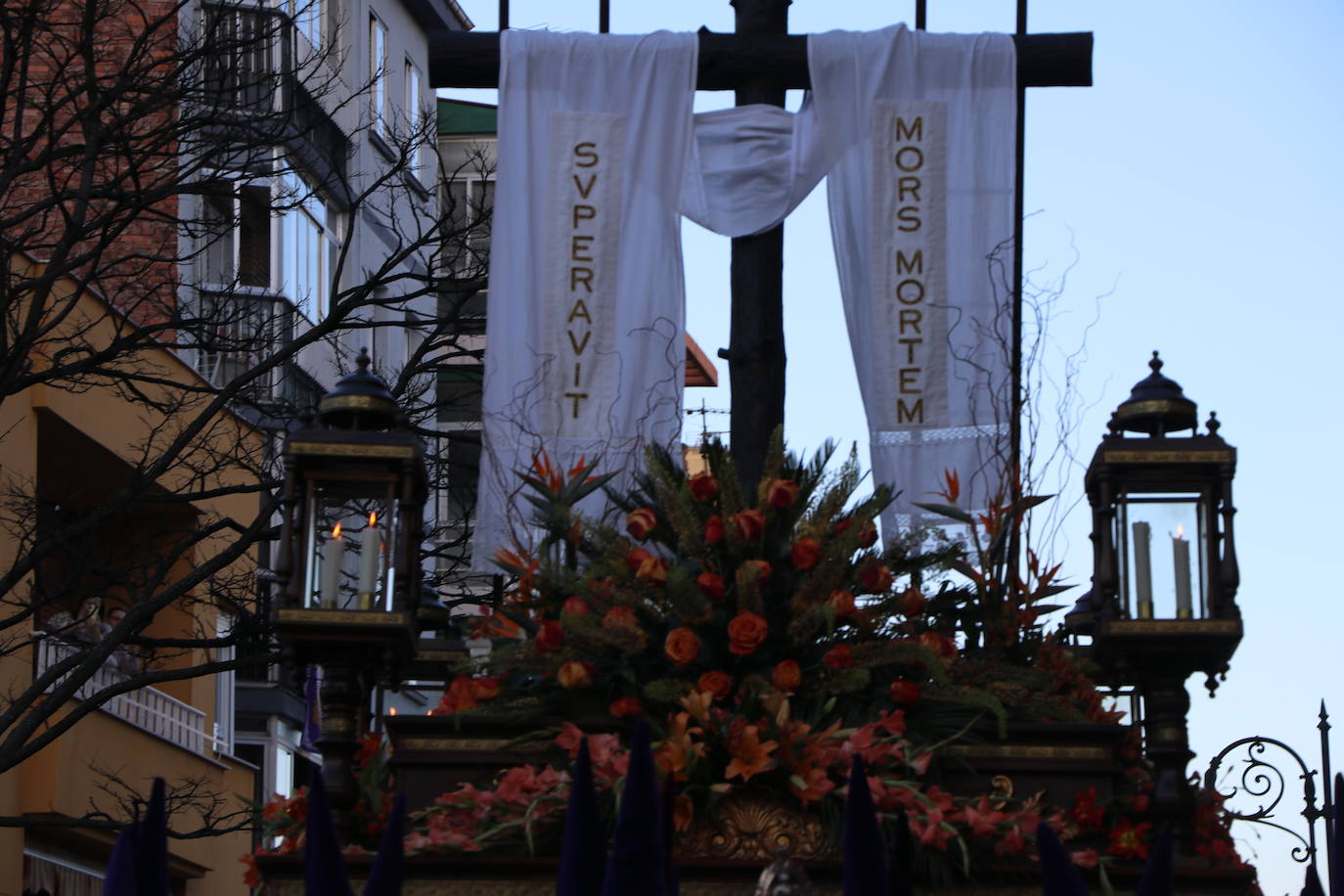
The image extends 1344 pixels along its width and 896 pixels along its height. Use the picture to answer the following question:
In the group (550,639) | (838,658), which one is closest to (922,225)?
(838,658)

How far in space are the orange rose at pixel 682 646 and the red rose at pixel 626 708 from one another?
7.6 inches

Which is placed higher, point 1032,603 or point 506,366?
point 506,366

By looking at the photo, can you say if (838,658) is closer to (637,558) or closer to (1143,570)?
(637,558)

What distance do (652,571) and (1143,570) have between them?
62.0 inches

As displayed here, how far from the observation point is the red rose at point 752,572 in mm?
7395

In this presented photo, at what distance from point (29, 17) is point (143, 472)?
3.24 meters

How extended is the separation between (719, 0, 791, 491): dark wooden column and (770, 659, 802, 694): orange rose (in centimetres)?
157

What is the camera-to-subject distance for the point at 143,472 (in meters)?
15.8

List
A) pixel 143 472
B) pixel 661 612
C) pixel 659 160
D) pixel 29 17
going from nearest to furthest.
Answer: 1. pixel 661 612
2. pixel 659 160
3. pixel 29 17
4. pixel 143 472

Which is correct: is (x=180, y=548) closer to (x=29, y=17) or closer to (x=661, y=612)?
(x=29, y=17)

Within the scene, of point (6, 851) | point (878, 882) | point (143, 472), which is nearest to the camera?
point (878, 882)

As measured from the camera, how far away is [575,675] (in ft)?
24.1

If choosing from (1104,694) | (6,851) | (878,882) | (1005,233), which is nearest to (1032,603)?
(1104,694)

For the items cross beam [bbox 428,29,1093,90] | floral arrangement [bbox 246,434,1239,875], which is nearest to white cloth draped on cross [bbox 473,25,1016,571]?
cross beam [bbox 428,29,1093,90]
